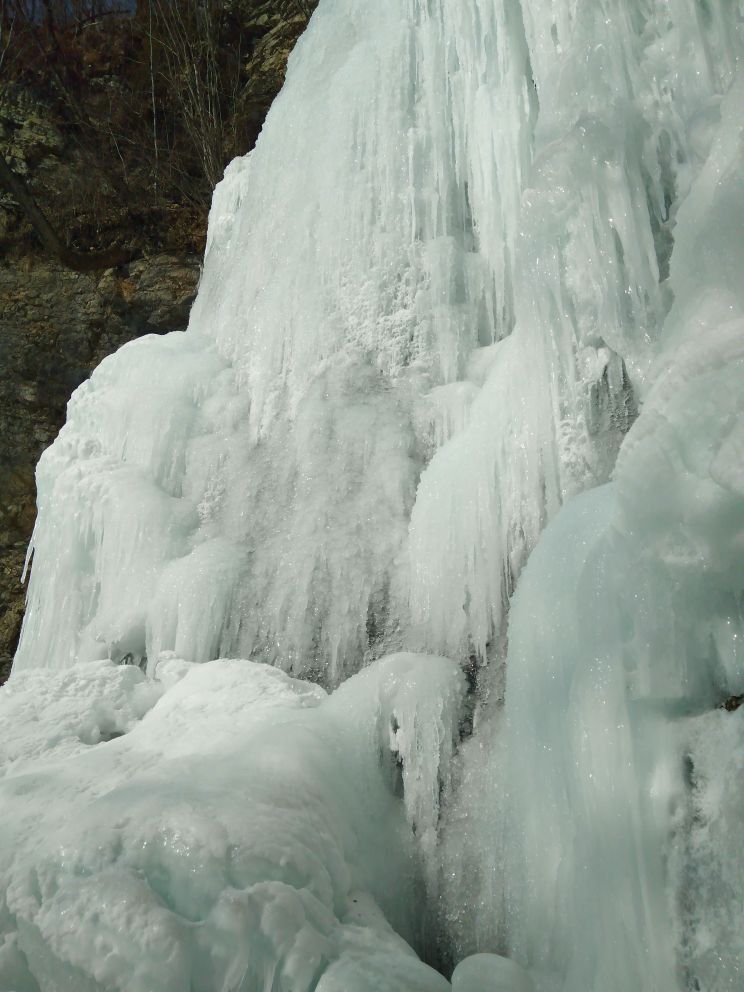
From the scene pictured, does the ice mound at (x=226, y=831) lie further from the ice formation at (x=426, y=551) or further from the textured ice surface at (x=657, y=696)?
the textured ice surface at (x=657, y=696)

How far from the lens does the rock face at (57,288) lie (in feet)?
22.3

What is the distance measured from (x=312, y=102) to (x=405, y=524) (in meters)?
2.50

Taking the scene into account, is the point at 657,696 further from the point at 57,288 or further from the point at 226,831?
the point at 57,288

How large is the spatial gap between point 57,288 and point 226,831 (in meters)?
6.24

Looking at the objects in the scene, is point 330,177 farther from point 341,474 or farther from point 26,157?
point 26,157

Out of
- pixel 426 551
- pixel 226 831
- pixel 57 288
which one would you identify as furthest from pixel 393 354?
pixel 57 288

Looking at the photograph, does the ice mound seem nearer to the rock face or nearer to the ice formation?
the ice formation

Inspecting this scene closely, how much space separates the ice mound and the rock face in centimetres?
428

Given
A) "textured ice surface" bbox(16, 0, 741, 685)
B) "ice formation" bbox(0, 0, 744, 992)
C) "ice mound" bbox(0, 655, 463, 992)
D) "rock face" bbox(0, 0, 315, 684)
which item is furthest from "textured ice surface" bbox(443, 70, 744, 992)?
"rock face" bbox(0, 0, 315, 684)

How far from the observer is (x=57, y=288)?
7172 mm

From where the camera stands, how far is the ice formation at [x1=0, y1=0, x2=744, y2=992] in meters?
1.56

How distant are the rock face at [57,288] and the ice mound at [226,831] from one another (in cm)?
428

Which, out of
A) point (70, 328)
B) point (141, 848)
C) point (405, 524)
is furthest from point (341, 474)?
point (70, 328)

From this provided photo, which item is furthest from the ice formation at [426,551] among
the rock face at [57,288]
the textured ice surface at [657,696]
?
the rock face at [57,288]
